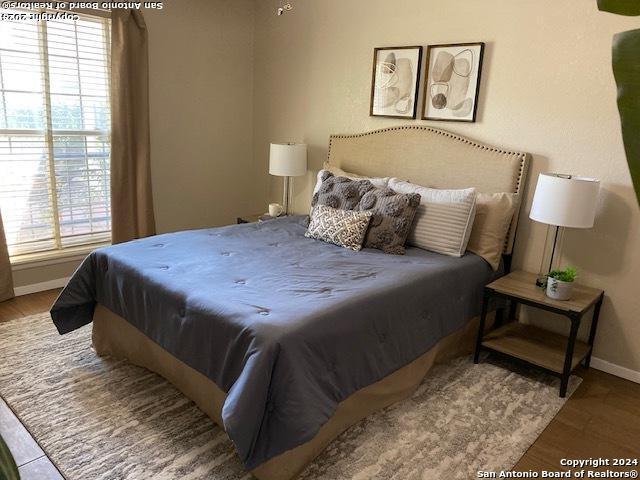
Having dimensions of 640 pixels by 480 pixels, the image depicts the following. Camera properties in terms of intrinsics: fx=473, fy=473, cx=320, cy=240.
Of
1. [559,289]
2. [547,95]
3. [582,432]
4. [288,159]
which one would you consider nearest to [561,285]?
[559,289]

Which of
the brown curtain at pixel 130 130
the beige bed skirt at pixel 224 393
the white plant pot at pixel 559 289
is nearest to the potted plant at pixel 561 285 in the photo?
the white plant pot at pixel 559 289

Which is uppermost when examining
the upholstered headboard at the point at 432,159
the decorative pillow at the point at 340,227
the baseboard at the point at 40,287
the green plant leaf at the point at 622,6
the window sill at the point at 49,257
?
the green plant leaf at the point at 622,6

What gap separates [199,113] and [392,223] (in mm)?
2323

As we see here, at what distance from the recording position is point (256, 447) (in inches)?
67.4

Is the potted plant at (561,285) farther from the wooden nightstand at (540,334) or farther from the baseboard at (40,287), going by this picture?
the baseboard at (40,287)

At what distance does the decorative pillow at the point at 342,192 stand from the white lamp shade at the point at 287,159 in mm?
681

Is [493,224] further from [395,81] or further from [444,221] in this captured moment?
[395,81]

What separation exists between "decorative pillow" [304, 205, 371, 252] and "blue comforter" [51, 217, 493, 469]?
0.30 ft

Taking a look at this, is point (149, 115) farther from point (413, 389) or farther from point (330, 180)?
point (413, 389)

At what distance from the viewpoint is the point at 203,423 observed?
7.10 feet

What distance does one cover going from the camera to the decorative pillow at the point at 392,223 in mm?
2873

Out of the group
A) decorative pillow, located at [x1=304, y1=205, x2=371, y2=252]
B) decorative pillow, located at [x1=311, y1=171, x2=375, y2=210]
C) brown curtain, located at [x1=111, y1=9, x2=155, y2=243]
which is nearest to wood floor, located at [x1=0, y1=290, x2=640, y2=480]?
decorative pillow, located at [x1=304, y1=205, x2=371, y2=252]

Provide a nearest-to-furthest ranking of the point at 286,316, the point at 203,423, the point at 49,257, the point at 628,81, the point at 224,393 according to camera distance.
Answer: the point at 628,81, the point at 286,316, the point at 224,393, the point at 203,423, the point at 49,257

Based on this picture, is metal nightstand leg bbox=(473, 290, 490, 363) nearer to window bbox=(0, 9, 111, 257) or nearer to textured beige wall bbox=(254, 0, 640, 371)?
textured beige wall bbox=(254, 0, 640, 371)
